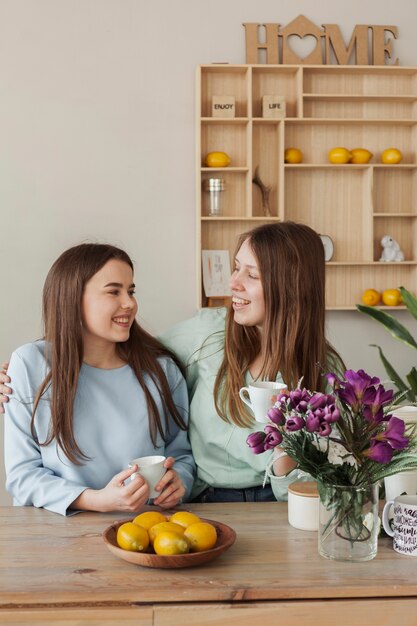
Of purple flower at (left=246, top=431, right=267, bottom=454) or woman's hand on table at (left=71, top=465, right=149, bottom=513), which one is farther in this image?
woman's hand on table at (left=71, top=465, right=149, bottom=513)

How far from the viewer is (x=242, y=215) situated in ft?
13.2

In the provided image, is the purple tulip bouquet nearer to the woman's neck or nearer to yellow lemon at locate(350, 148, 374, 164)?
the woman's neck

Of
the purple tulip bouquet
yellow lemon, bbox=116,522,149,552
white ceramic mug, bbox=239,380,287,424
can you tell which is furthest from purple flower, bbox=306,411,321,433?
yellow lemon, bbox=116,522,149,552

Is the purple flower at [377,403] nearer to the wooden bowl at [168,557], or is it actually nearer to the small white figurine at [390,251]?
the wooden bowl at [168,557]

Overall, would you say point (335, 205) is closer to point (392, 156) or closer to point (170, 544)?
point (392, 156)

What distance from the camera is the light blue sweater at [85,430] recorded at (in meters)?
1.99

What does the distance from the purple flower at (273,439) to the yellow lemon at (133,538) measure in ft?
0.98

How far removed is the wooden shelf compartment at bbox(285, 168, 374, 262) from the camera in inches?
158

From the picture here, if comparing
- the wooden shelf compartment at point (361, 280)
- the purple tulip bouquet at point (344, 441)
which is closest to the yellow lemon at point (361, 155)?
the wooden shelf compartment at point (361, 280)

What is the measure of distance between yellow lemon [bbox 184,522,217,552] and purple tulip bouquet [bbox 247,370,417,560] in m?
0.19

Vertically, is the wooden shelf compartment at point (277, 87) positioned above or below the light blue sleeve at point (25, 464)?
above

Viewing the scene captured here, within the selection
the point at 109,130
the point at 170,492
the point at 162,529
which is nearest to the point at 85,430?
the point at 170,492

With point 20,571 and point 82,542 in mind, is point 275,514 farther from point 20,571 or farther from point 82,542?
point 20,571

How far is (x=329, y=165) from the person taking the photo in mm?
3887
